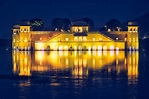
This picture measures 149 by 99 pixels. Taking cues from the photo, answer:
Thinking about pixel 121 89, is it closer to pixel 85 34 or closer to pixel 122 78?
pixel 122 78

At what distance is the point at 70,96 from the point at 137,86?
4902 mm

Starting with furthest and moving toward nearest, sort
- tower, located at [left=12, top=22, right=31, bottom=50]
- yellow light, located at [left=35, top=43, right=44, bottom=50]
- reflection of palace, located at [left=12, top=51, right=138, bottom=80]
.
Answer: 1. tower, located at [left=12, top=22, right=31, bottom=50]
2. yellow light, located at [left=35, top=43, right=44, bottom=50]
3. reflection of palace, located at [left=12, top=51, right=138, bottom=80]

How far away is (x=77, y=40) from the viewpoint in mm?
99875

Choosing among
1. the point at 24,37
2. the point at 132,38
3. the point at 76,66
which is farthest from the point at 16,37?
the point at 76,66

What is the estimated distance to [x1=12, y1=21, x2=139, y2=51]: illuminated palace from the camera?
99.2 metres

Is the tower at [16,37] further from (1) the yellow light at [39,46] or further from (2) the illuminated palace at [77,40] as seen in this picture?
(1) the yellow light at [39,46]

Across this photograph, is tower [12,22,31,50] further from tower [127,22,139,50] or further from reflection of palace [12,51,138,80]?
reflection of palace [12,51,138,80]

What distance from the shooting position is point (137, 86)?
90.0 ft

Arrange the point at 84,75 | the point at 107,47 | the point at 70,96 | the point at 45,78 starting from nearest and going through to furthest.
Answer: the point at 70,96 < the point at 45,78 < the point at 84,75 < the point at 107,47

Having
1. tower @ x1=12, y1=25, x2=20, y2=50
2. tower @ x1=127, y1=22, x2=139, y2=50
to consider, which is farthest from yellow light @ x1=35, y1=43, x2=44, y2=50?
tower @ x1=127, y1=22, x2=139, y2=50

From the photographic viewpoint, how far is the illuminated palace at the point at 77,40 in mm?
99188

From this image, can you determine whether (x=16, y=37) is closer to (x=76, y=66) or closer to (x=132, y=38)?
(x=132, y=38)

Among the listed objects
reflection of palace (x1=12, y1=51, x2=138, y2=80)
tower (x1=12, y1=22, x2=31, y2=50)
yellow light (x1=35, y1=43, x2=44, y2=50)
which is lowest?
reflection of palace (x1=12, y1=51, x2=138, y2=80)

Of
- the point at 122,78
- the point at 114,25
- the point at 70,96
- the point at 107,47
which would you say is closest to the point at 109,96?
the point at 70,96
